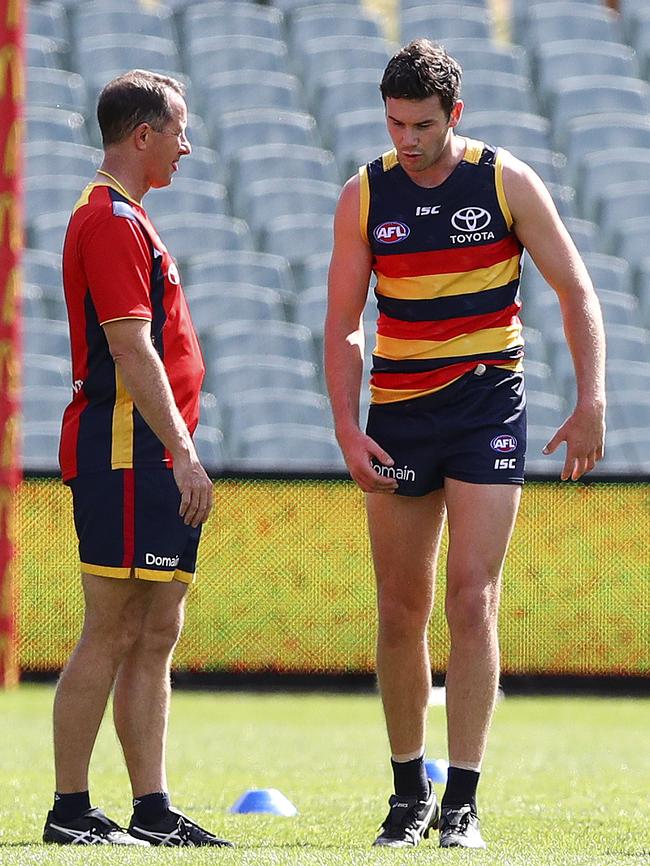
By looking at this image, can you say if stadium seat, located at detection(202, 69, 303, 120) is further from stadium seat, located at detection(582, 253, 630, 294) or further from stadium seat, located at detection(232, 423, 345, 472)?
stadium seat, located at detection(232, 423, 345, 472)

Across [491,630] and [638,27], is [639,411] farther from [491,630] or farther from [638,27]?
[491,630]

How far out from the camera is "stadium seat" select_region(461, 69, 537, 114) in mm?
14805

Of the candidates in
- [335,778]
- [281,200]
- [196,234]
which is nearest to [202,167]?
[281,200]

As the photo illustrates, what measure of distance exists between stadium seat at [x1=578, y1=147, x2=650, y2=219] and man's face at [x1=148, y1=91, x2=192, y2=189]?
10.6 m

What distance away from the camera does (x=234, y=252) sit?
1292 centimetres

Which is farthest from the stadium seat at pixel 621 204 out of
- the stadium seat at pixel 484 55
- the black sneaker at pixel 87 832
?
the black sneaker at pixel 87 832

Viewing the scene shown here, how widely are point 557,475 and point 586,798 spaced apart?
13.2 feet

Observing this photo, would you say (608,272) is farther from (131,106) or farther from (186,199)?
(131,106)

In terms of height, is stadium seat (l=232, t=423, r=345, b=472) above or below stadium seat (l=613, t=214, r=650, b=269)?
below

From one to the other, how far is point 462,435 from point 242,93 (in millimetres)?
10937

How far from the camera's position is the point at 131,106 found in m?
3.92

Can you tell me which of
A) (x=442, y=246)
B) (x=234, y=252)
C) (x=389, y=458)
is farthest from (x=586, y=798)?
(x=234, y=252)

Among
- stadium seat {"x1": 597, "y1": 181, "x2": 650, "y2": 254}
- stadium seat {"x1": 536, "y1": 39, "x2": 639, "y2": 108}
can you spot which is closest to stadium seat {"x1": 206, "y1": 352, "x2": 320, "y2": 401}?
stadium seat {"x1": 597, "y1": 181, "x2": 650, "y2": 254}

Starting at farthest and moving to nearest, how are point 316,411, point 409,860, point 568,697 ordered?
1. point 316,411
2. point 568,697
3. point 409,860
